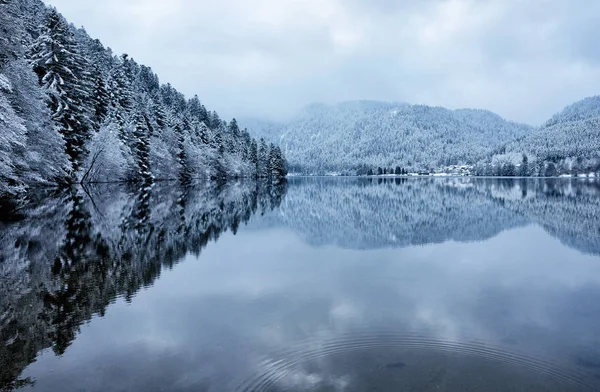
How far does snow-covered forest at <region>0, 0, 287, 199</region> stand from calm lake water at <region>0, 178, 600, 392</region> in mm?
7677

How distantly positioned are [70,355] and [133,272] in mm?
6336

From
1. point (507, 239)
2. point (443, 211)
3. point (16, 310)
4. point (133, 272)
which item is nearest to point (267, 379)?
point (16, 310)

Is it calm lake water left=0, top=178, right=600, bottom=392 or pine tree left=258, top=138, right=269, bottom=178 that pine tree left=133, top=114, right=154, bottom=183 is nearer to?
calm lake water left=0, top=178, right=600, bottom=392

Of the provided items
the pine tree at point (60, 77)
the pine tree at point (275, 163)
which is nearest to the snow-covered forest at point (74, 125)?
the pine tree at point (60, 77)

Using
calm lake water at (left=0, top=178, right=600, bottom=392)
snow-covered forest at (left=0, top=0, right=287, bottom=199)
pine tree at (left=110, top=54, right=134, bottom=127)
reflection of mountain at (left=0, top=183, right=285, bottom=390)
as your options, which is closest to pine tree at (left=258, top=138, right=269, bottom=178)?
snow-covered forest at (left=0, top=0, right=287, bottom=199)

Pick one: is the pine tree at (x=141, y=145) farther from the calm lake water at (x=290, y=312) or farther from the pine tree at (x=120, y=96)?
the calm lake water at (x=290, y=312)

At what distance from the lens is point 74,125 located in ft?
144

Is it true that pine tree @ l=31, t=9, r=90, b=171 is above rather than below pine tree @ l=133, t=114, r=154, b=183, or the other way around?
above

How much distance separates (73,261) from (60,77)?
118ft

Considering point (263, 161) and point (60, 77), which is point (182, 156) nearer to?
point (60, 77)

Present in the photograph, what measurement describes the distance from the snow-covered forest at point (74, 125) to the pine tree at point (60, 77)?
0.31 feet

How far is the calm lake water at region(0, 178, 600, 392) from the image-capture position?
7.19 metres

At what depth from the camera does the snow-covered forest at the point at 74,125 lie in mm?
24391

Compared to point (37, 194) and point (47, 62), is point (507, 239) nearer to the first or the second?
point (37, 194)
